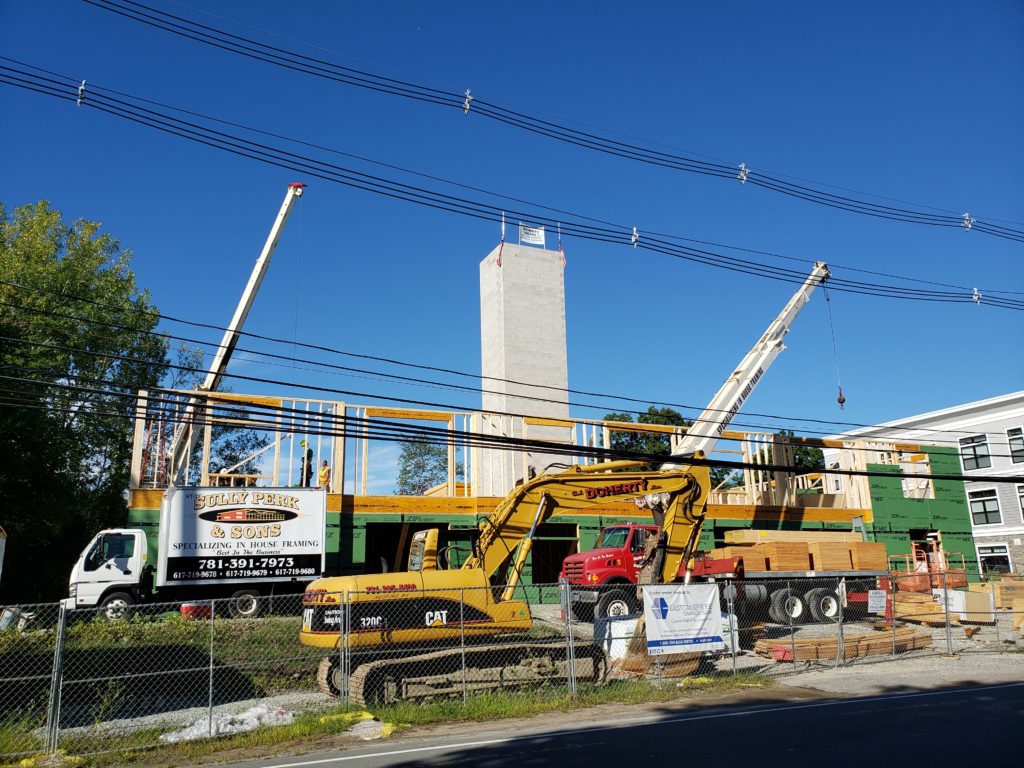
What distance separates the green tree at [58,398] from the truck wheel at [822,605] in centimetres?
2136

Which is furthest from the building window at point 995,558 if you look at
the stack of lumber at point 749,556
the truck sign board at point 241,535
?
the truck sign board at point 241,535

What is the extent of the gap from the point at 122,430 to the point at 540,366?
19.4m

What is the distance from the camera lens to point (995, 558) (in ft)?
147

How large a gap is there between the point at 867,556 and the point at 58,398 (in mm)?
27830

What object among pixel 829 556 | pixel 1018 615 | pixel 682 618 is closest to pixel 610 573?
pixel 682 618

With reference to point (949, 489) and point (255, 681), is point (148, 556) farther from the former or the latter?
point (949, 489)

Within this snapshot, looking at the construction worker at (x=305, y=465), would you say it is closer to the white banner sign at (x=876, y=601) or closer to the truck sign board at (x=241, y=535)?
the truck sign board at (x=241, y=535)

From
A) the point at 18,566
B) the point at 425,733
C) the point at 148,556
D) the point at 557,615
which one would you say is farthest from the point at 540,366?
the point at 425,733

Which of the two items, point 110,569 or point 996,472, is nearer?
point 110,569

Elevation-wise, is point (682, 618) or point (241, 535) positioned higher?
point (241, 535)

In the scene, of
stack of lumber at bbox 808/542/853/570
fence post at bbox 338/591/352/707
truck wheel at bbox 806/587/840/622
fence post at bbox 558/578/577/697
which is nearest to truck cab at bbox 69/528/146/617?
fence post at bbox 338/591/352/707

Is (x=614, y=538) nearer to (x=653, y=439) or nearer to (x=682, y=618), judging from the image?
(x=682, y=618)

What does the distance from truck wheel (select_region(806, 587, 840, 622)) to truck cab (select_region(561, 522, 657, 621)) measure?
17.8ft

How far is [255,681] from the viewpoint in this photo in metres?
13.0
